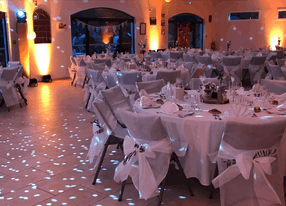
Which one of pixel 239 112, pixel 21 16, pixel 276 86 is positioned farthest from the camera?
pixel 21 16

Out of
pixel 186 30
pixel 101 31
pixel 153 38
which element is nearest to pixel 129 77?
pixel 101 31

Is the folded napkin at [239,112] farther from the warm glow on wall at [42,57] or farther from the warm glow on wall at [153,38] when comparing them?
the warm glow on wall at [153,38]

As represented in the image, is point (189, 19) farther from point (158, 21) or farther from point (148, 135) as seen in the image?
point (148, 135)

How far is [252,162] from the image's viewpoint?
8.01ft

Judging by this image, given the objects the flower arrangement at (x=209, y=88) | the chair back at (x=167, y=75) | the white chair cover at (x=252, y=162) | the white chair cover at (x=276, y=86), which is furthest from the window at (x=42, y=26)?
the white chair cover at (x=252, y=162)

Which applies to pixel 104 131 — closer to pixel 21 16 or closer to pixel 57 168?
pixel 57 168

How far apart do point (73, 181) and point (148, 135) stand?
3.84ft

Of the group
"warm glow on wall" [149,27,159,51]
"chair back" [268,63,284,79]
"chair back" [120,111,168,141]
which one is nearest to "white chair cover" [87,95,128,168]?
"chair back" [120,111,168,141]

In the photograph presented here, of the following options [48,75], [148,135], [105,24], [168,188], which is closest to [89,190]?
[168,188]

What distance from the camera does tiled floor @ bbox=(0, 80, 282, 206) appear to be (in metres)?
3.01

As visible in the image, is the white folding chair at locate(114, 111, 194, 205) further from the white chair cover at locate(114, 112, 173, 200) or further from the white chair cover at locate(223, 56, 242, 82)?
the white chair cover at locate(223, 56, 242, 82)

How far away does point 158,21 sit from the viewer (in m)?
14.3

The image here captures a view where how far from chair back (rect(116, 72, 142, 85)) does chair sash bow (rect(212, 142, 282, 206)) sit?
3364mm

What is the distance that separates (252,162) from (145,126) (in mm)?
851
